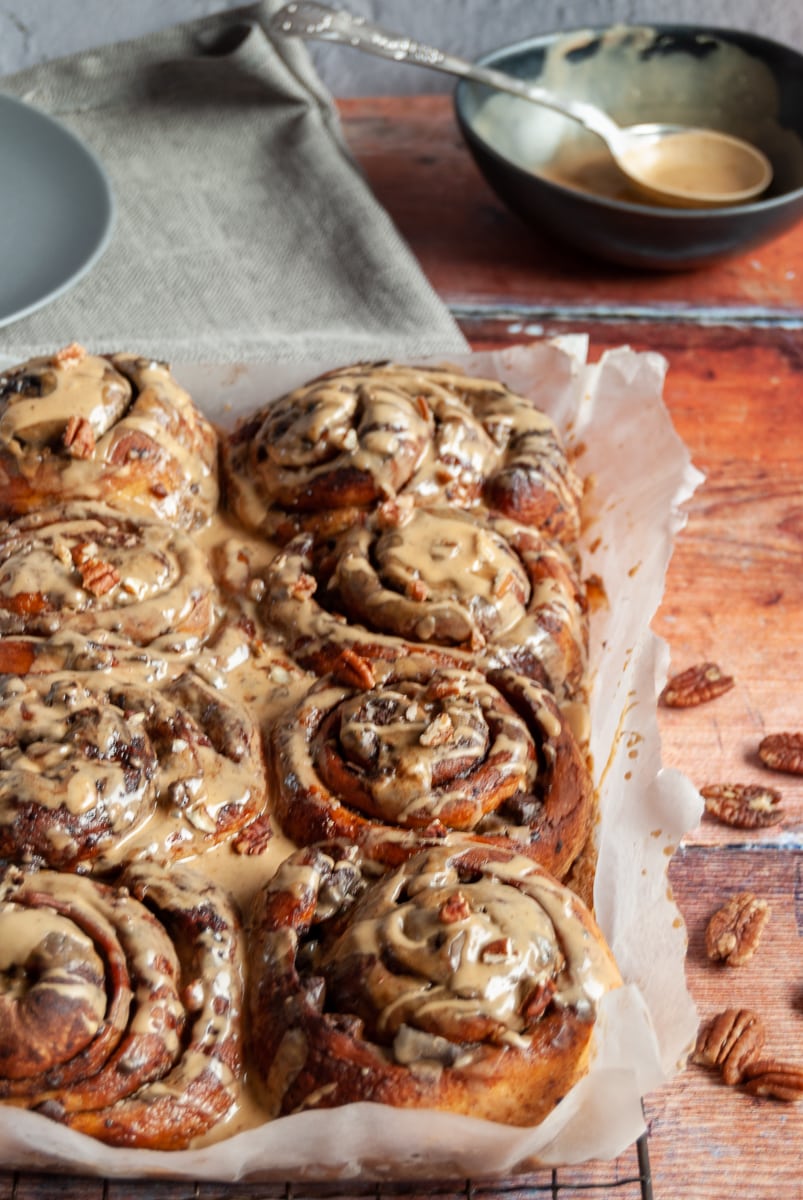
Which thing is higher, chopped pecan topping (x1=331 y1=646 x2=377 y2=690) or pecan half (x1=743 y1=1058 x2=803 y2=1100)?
chopped pecan topping (x1=331 y1=646 x2=377 y2=690)

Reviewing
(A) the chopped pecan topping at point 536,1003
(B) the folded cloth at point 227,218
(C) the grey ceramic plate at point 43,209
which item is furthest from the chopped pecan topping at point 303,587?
(C) the grey ceramic plate at point 43,209

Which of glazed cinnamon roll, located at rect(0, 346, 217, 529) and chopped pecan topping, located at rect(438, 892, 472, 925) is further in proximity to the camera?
glazed cinnamon roll, located at rect(0, 346, 217, 529)

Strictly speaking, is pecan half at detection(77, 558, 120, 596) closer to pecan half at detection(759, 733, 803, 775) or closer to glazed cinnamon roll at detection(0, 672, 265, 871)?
glazed cinnamon roll at detection(0, 672, 265, 871)

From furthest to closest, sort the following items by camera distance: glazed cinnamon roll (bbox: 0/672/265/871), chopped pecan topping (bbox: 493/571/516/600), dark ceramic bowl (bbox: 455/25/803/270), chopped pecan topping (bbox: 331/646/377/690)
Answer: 1. dark ceramic bowl (bbox: 455/25/803/270)
2. chopped pecan topping (bbox: 493/571/516/600)
3. chopped pecan topping (bbox: 331/646/377/690)
4. glazed cinnamon roll (bbox: 0/672/265/871)

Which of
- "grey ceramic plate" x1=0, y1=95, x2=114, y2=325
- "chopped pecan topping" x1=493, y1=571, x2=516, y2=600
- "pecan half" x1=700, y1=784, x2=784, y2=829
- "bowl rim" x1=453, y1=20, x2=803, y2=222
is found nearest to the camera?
"chopped pecan topping" x1=493, y1=571, x2=516, y2=600

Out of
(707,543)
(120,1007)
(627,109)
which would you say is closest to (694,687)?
(707,543)

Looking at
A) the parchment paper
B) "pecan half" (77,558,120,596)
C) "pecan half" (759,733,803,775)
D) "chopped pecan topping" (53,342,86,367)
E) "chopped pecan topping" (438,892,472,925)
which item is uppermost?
"chopped pecan topping" (53,342,86,367)

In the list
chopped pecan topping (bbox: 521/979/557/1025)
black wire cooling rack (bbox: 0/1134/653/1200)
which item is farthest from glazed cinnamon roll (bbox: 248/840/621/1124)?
black wire cooling rack (bbox: 0/1134/653/1200)
